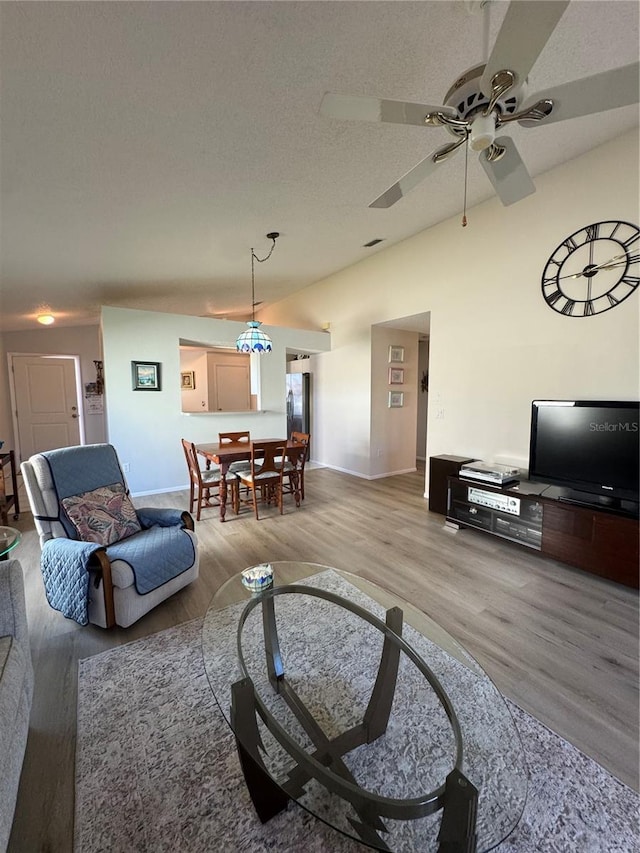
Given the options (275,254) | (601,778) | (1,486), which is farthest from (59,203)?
(601,778)

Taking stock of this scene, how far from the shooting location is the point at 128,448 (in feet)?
15.6

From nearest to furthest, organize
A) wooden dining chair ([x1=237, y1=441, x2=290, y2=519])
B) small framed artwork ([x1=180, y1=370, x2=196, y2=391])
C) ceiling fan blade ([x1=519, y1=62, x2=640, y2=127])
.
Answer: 1. ceiling fan blade ([x1=519, y1=62, x2=640, y2=127])
2. wooden dining chair ([x1=237, y1=441, x2=290, y2=519])
3. small framed artwork ([x1=180, y1=370, x2=196, y2=391])

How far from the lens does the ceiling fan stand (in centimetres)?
120

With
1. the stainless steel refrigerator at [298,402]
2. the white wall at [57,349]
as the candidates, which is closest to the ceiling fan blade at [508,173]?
the stainless steel refrigerator at [298,402]

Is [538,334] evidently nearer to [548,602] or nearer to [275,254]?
[548,602]

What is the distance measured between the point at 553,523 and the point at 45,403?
8.23m

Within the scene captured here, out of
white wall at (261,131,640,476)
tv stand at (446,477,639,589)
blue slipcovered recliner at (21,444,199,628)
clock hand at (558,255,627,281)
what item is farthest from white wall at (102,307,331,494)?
clock hand at (558,255,627,281)

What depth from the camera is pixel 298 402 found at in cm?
703

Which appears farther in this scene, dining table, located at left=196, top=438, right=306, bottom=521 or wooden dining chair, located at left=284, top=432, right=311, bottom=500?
wooden dining chair, located at left=284, top=432, right=311, bottom=500

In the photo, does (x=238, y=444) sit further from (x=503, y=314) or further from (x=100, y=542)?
(x=503, y=314)

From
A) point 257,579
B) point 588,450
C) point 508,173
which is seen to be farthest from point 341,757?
point 508,173

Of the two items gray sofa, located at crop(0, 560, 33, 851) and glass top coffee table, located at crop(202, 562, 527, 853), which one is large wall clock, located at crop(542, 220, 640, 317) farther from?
gray sofa, located at crop(0, 560, 33, 851)

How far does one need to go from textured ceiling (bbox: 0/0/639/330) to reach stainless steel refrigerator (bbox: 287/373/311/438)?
3160mm

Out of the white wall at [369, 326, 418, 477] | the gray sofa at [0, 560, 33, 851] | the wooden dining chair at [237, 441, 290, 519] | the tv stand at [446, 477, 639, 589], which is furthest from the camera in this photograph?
the white wall at [369, 326, 418, 477]
